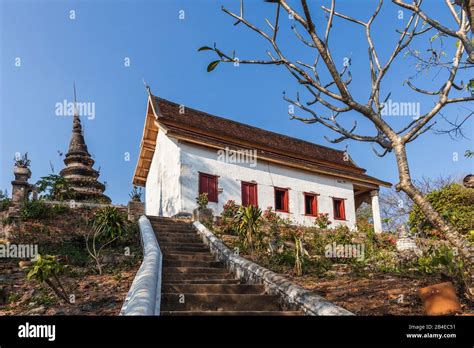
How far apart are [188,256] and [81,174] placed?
14927 millimetres

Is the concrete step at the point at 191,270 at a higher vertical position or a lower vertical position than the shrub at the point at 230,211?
lower

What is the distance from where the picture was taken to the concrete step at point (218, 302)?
5.57m

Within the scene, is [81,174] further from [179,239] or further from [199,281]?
[199,281]

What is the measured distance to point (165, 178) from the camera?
18.6 m

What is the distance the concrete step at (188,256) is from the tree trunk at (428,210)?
224 inches

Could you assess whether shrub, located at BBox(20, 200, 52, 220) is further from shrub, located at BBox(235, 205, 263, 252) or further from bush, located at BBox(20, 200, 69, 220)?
shrub, located at BBox(235, 205, 263, 252)

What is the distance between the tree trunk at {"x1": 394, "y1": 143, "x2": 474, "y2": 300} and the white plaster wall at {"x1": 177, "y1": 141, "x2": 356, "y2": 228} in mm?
12678

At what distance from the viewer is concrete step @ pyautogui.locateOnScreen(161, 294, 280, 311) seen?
5.57m

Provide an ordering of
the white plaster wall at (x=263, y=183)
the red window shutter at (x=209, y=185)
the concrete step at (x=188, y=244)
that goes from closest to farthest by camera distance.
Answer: the concrete step at (x=188, y=244) → the white plaster wall at (x=263, y=183) → the red window shutter at (x=209, y=185)

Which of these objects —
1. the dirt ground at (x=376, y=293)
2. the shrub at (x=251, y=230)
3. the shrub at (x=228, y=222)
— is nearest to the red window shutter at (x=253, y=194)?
the shrub at (x=228, y=222)

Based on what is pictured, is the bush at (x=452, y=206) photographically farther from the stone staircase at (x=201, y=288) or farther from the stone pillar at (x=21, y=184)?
the stone pillar at (x=21, y=184)

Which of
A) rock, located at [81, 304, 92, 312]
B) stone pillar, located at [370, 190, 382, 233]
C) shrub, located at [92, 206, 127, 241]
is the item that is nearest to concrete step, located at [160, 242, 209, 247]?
shrub, located at [92, 206, 127, 241]
